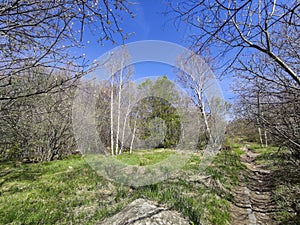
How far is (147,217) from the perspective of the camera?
7.63 feet

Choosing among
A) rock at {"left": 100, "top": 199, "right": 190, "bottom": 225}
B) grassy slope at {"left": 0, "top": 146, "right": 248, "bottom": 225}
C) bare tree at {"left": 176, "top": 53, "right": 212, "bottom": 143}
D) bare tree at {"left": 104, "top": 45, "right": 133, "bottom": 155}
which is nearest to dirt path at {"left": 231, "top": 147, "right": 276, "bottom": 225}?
grassy slope at {"left": 0, "top": 146, "right": 248, "bottom": 225}

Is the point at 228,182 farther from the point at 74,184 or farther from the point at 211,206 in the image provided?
the point at 74,184

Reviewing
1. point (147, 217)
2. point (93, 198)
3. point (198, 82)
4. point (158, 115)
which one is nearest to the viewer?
point (147, 217)

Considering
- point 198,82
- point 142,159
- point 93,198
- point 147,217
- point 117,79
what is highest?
point 117,79

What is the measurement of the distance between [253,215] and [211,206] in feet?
2.68

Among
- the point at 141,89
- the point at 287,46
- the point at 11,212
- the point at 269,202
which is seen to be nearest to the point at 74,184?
the point at 11,212

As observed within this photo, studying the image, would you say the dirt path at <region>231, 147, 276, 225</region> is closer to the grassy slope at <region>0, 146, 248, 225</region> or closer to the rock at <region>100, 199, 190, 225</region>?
the grassy slope at <region>0, 146, 248, 225</region>

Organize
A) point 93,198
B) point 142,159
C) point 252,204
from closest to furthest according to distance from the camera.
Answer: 1. point 93,198
2. point 252,204
3. point 142,159

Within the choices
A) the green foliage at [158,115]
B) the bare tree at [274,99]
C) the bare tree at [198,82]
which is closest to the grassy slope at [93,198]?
the bare tree at [274,99]

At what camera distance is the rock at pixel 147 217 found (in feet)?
7.39

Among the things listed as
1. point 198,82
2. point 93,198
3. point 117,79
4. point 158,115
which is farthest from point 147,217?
point 117,79

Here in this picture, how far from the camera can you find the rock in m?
2.25

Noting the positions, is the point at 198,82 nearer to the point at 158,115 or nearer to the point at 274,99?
the point at 158,115

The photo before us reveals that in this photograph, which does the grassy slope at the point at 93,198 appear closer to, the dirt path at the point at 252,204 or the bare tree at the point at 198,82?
the dirt path at the point at 252,204
